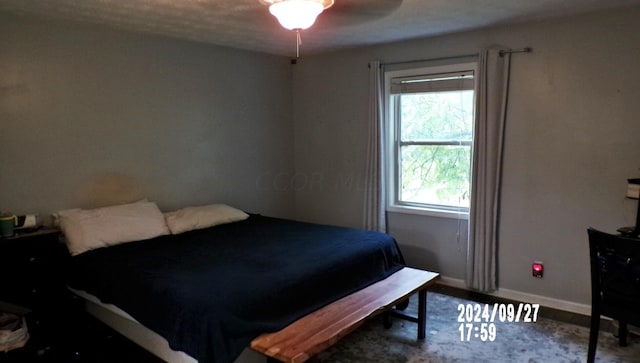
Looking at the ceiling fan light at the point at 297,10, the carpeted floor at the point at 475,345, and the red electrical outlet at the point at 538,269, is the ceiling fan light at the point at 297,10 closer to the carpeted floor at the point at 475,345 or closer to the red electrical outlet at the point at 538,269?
the carpeted floor at the point at 475,345

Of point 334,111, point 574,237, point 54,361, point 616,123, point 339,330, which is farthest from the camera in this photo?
point 334,111

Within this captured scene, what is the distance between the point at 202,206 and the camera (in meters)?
3.98

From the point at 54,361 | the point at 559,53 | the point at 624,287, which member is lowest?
the point at 54,361

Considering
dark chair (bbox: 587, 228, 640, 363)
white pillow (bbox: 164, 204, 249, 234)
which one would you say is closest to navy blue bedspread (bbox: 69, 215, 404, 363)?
white pillow (bbox: 164, 204, 249, 234)

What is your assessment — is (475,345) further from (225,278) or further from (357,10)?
(357,10)

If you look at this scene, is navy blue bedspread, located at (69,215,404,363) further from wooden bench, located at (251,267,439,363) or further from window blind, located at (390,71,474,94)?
window blind, located at (390,71,474,94)

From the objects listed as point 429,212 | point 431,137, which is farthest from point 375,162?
point 429,212

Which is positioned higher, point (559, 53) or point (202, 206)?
point (559, 53)

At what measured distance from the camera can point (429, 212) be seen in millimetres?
4055

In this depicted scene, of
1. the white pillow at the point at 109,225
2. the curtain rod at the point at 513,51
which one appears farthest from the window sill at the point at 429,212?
the white pillow at the point at 109,225

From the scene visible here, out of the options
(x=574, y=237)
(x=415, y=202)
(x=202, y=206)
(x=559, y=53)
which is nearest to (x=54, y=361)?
(x=202, y=206)

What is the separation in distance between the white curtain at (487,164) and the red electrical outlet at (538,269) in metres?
0.30

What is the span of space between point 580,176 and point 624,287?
45.0 inches

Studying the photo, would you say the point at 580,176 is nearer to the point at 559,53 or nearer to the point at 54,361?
the point at 559,53
